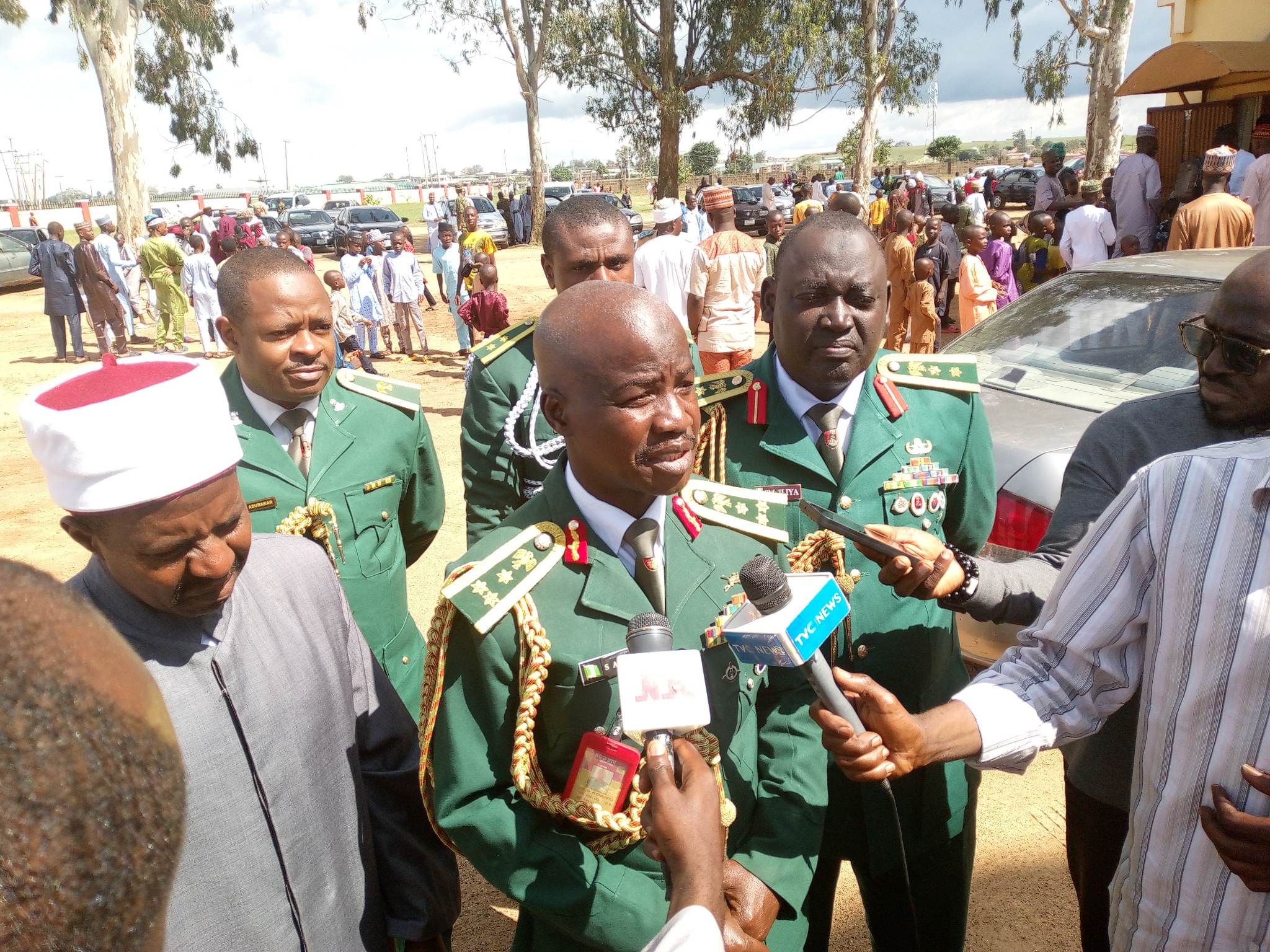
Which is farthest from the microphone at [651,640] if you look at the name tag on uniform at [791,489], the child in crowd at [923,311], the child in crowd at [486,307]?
the child in crowd at [486,307]

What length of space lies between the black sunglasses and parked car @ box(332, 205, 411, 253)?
85.5ft

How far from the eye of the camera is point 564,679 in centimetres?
169

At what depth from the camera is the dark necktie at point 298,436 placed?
9.44 feet

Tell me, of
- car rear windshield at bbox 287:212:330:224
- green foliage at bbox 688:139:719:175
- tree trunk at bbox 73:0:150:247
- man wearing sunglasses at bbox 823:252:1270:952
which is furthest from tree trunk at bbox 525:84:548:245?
green foliage at bbox 688:139:719:175

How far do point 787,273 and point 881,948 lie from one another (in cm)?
187

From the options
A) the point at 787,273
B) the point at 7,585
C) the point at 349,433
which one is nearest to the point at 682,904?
the point at 7,585

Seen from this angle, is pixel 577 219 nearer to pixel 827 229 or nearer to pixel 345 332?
pixel 827 229

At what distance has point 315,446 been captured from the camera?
285 centimetres

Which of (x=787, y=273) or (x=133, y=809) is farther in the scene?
(x=787, y=273)

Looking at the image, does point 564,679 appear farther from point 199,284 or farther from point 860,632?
point 199,284

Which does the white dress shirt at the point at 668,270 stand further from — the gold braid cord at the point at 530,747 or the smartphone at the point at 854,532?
the gold braid cord at the point at 530,747

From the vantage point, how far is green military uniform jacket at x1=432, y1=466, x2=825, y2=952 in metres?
1.63

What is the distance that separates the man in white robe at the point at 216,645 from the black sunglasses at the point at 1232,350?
200 centimetres

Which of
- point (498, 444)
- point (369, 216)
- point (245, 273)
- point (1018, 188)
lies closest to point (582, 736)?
point (498, 444)
